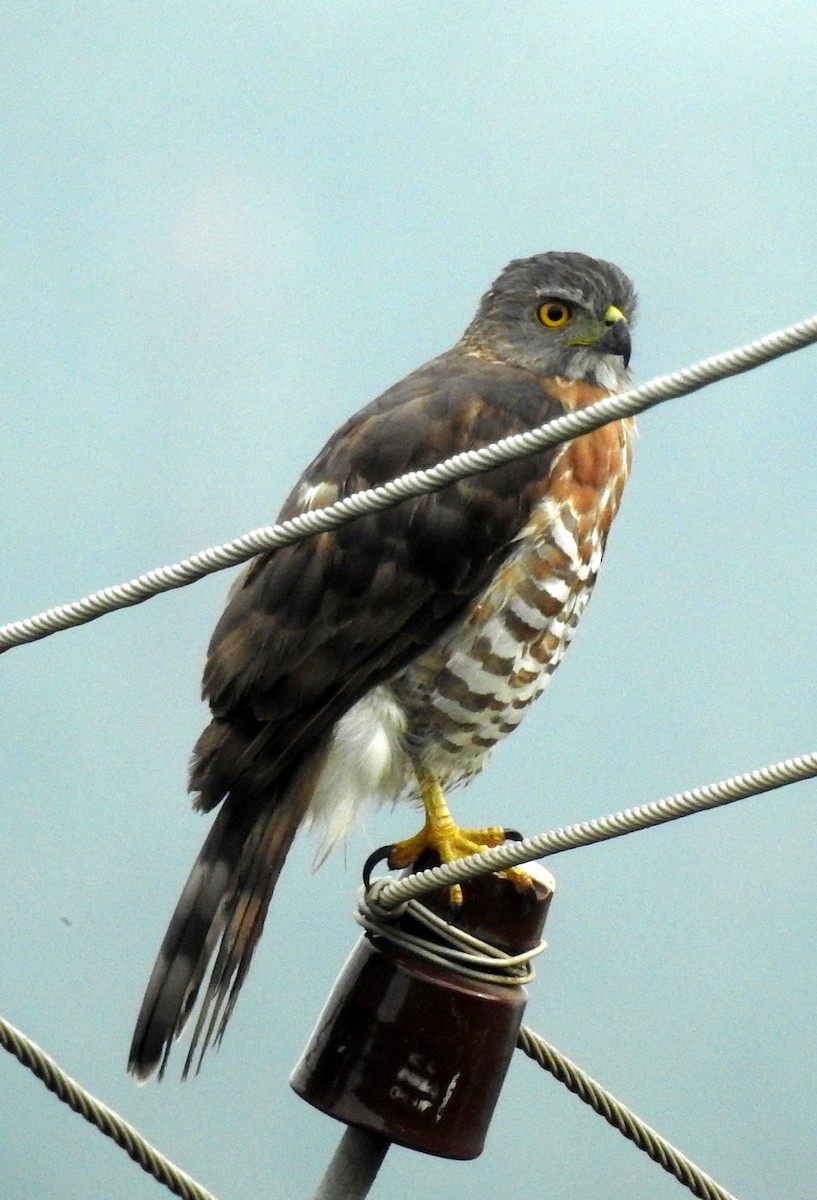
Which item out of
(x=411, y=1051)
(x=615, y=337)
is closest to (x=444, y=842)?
(x=411, y=1051)

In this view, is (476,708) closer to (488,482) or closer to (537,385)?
(488,482)

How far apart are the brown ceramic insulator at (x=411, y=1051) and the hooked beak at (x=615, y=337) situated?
4.97 ft

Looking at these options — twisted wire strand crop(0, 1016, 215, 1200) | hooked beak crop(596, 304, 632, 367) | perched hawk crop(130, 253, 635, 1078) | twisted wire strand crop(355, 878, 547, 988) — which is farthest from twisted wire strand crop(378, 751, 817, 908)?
hooked beak crop(596, 304, 632, 367)

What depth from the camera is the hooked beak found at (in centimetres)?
357

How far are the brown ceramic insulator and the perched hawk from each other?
0.41 metres

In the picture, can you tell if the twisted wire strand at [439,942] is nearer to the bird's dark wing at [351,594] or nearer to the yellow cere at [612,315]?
the bird's dark wing at [351,594]

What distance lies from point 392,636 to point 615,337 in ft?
2.89

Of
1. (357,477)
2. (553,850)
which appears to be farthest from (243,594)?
(553,850)

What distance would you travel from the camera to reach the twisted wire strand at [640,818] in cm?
185

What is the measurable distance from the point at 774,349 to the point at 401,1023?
3.69 feet

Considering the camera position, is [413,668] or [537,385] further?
[537,385]

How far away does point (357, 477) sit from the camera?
312 centimetres

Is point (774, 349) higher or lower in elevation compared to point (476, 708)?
higher

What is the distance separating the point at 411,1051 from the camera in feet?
7.81
